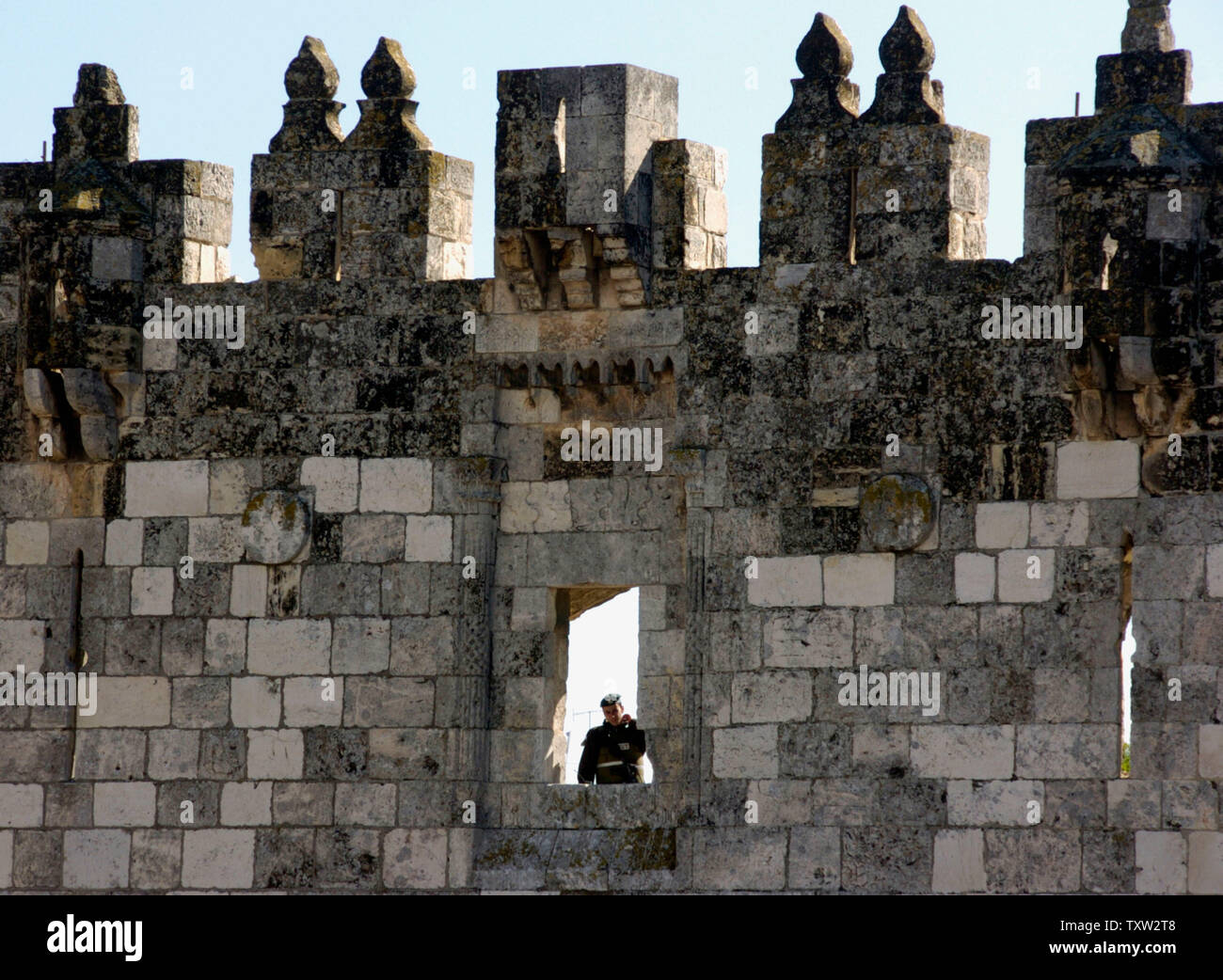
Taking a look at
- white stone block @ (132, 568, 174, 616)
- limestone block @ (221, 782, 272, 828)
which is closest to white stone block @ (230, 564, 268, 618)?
white stone block @ (132, 568, 174, 616)

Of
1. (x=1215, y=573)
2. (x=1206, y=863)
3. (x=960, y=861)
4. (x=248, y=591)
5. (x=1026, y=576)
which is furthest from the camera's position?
(x=248, y=591)

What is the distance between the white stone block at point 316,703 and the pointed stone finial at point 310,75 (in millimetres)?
3587

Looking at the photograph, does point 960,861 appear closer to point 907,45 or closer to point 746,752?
point 746,752

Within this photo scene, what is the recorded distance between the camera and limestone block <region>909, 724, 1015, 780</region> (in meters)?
15.7

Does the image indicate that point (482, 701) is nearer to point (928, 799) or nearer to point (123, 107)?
point (928, 799)

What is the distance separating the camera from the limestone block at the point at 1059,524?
15711 millimetres

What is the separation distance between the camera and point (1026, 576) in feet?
51.8

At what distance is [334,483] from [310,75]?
99.9 inches

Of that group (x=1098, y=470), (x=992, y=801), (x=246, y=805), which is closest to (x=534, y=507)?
(x=246, y=805)

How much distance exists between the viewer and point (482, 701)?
54.7 ft
